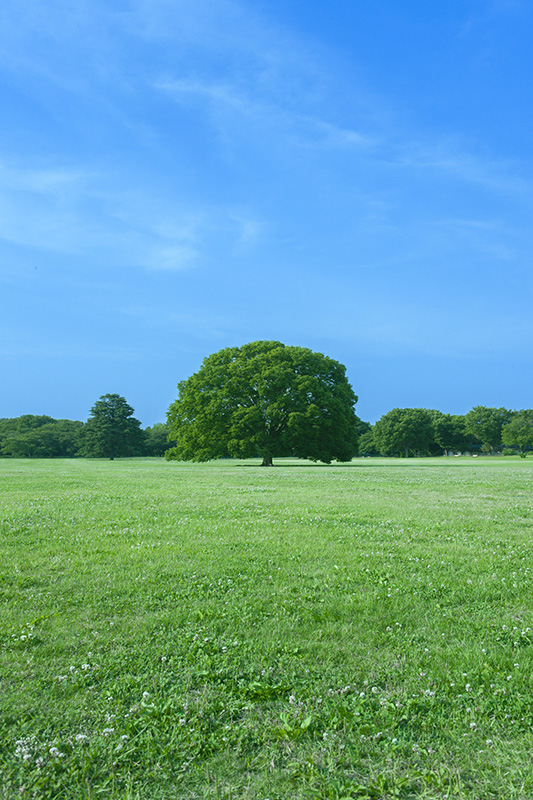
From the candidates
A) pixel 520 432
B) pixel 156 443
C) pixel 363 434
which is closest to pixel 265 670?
pixel 156 443

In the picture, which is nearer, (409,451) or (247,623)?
(247,623)

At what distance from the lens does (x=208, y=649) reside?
4906mm

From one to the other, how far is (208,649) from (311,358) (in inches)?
2216

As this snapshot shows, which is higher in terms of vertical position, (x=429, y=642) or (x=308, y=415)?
(x=308, y=415)

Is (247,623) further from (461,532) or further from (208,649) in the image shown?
(461,532)

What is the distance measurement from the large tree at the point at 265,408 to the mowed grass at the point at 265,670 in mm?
45451

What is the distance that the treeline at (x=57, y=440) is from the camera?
10562cm

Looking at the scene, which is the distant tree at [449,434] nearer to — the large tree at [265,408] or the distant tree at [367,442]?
the distant tree at [367,442]

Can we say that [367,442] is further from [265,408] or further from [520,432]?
[265,408]

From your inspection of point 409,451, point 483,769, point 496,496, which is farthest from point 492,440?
point 483,769

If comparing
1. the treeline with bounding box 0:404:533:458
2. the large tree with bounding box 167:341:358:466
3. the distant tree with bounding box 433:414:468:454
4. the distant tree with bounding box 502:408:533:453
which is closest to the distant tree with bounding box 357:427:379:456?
the treeline with bounding box 0:404:533:458

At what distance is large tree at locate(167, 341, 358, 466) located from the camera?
55219mm

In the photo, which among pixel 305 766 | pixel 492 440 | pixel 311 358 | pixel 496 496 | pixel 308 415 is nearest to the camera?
pixel 305 766

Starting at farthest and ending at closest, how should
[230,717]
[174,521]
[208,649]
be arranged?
[174,521] < [208,649] < [230,717]
